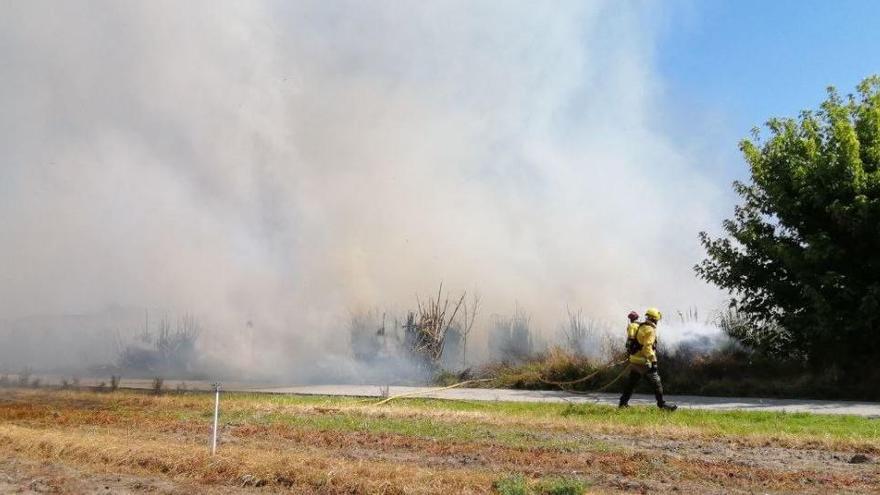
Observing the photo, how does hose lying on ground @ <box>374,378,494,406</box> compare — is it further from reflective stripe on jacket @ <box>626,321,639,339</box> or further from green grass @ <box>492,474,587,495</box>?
green grass @ <box>492,474,587,495</box>

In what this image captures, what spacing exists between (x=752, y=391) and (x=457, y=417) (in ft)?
24.7

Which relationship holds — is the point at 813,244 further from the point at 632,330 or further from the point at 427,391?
the point at 427,391

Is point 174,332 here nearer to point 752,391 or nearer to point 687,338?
point 687,338

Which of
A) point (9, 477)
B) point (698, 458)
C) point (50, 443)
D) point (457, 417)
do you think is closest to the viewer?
point (9, 477)

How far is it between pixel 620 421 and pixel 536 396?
17.3 ft

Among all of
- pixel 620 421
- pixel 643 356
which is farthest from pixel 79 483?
pixel 643 356

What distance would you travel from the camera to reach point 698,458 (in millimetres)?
8617

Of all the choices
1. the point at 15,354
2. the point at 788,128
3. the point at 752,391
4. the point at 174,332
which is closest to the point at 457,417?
the point at 752,391

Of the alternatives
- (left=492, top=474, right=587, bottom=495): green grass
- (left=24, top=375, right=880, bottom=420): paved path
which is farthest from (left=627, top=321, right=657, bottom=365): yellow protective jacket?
(left=492, top=474, right=587, bottom=495): green grass

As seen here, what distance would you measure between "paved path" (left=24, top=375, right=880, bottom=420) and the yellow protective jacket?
132cm

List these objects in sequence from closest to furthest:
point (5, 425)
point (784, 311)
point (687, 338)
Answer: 1. point (5, 425)
2. point (784, 311)
3. point (687, 338)

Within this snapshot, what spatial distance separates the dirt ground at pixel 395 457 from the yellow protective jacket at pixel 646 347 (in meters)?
2.81

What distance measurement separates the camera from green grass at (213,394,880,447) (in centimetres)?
1063

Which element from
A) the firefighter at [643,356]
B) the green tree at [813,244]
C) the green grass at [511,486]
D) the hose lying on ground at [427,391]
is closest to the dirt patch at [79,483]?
the green grass at [511,486]
